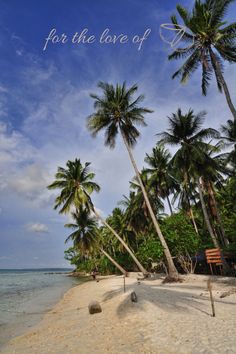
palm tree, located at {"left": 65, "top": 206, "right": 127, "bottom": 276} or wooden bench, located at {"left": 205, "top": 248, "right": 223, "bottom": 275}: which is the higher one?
palm tree, located at {"left": 65, "top": 206, "right": 127, "bottom": 276}

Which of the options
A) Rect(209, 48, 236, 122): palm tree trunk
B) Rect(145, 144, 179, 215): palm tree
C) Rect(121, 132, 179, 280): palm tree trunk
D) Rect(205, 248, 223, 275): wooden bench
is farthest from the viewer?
Rect(145, 144, 179, 215): palm tree

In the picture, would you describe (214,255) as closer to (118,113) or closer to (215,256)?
(215,256)

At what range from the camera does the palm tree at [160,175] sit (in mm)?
27553

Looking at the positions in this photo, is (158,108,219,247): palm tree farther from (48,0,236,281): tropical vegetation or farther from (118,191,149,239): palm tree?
(118,191,149,239): palm tree

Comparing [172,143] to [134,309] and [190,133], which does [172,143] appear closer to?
[190,133]

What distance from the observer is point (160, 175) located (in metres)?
27.8

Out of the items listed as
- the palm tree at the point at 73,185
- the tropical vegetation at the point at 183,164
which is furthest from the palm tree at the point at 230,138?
the palm tree at the point at 73,185

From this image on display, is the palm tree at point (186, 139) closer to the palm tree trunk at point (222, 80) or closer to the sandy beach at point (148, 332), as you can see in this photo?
the palm tree trunk at point (222, 80)

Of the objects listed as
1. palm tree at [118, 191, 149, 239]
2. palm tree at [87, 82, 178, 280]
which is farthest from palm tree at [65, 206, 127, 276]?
palm tree at [87, 82, 178, 280]

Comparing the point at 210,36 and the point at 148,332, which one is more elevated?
the point at 210,36

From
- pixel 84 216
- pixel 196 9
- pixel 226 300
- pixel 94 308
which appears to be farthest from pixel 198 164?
pixel 84 216

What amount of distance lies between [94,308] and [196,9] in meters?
17.7

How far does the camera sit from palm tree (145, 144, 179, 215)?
27.6 m

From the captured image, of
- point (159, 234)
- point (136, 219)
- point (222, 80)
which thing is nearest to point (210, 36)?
point (222, 80)
